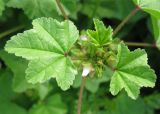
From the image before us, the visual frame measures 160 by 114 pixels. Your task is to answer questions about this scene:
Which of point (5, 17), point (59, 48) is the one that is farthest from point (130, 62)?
point (5, 17)

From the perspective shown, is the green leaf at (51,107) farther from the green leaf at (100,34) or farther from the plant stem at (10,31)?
the green leaf at (100,34)

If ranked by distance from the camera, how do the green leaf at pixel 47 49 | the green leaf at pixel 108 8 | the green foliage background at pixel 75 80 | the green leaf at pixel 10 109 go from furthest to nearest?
the green leaf at pixel 108 8, the green leaf at pixel 10 109, the green foliage background at pixel 75 80, the green leaf at pixel 47 49

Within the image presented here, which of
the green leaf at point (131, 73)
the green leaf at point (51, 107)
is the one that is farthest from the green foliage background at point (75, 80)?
the green leaf at point (131, 73)

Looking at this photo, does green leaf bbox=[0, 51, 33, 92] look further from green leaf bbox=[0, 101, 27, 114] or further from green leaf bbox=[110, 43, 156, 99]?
green leaf bbox=[110, 43, 156, 99]

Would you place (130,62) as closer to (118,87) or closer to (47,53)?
(118,87)

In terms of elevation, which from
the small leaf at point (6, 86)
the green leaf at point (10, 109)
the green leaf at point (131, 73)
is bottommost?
the green leaf at point (10, 109)

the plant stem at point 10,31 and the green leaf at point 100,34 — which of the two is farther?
the plant stem at point 10,31
